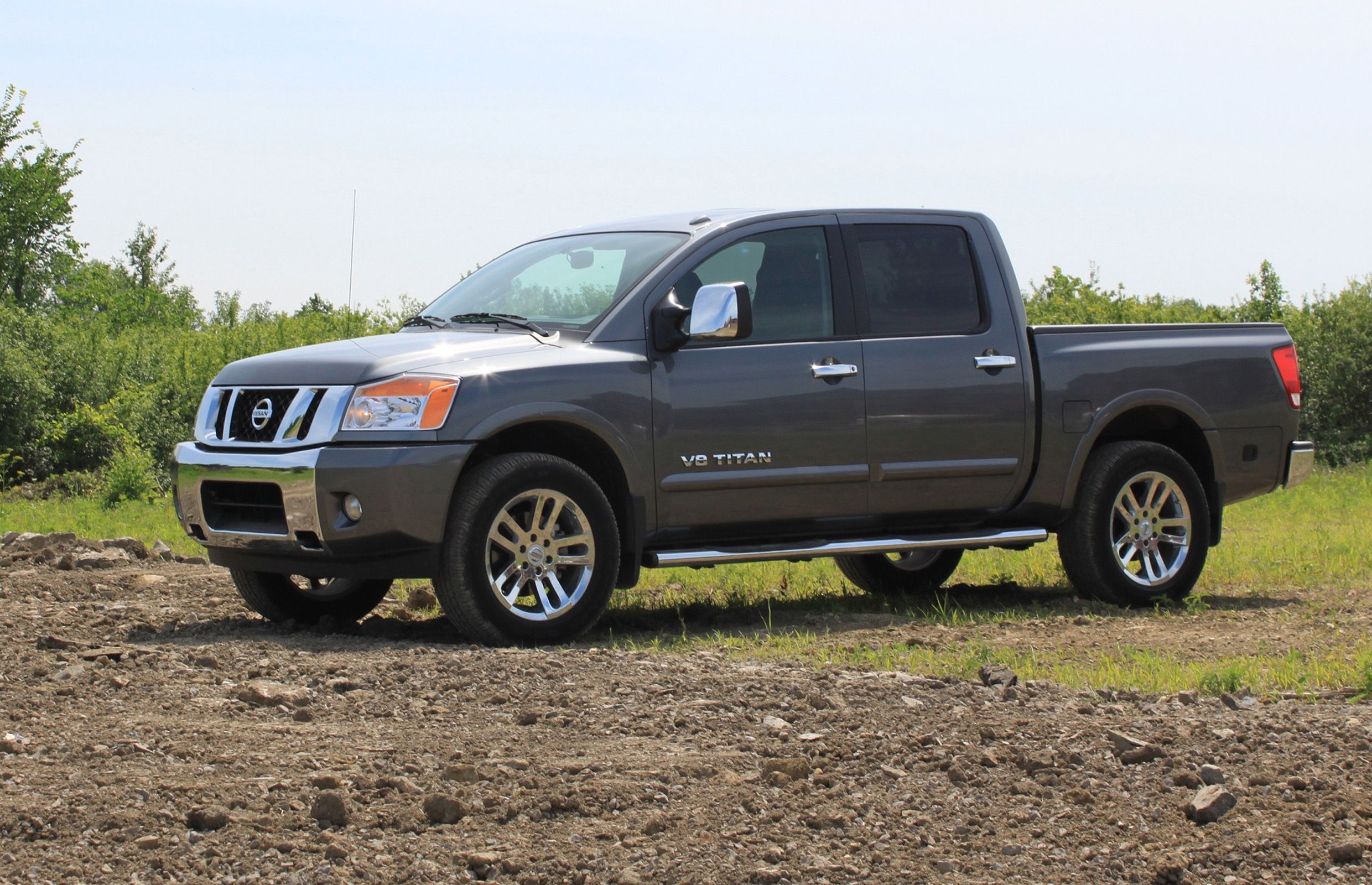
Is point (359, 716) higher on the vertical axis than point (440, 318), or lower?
lower

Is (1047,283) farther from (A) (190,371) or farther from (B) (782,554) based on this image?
(B) (782,554)

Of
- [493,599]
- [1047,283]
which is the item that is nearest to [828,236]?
[493,599]

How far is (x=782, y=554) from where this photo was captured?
7.70m

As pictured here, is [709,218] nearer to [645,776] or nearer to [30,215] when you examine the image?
[645,776]

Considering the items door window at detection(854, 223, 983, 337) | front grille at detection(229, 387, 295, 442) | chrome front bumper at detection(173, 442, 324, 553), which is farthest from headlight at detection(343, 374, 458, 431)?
door window at detection(854, 223, 983, 337)

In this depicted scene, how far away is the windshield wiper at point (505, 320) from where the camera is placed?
7707mm

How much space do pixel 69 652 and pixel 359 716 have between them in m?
1.86

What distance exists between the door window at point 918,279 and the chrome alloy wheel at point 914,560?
7.54ft

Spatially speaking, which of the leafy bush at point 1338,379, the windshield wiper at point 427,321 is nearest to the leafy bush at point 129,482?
the windshield wiper at point 427,321

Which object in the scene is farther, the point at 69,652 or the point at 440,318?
the point at 440,318

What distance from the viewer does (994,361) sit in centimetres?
845

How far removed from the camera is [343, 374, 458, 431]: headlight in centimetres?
691

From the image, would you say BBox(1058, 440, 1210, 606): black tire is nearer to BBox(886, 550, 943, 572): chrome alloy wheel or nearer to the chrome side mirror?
BBox(886, 550, 943, 572): chrome alloy wheel

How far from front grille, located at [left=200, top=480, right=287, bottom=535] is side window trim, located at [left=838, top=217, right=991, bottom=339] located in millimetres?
2989
